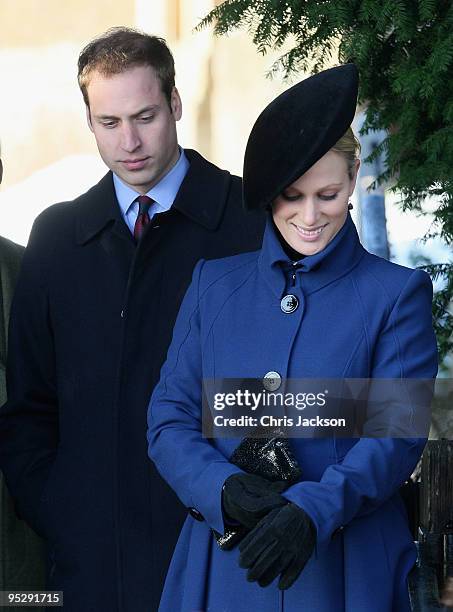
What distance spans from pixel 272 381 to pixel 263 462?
0.14 meters

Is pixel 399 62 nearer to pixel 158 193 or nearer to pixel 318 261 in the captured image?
pixel 158 193

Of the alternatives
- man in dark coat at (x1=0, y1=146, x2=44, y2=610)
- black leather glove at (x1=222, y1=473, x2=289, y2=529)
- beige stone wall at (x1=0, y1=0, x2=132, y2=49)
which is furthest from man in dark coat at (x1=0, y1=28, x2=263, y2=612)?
beige stone wall at (x1=0, y1=0, x2=132, y2=49)

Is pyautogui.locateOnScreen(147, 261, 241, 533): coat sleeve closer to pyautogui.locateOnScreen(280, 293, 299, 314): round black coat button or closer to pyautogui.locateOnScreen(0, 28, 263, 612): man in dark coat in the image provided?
pyautogui.locateOnScreen(280, 293, 299, 314): round black coat button

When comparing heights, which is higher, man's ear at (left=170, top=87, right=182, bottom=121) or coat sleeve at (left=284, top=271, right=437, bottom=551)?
man's ear at (left=170, top=87, right=182, bottom=121)

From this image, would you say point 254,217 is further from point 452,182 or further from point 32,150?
point 32,150

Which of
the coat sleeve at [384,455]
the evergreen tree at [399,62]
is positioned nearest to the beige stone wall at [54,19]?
the evergreen tree at [399,62]

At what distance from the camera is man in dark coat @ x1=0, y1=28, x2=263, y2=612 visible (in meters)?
2.44

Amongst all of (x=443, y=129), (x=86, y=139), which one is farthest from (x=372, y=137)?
(x=86, y=139)

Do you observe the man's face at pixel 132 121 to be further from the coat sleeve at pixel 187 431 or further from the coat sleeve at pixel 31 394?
the coat sleeve at pixel 187 431

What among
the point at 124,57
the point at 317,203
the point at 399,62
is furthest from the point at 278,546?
the point at 399,62

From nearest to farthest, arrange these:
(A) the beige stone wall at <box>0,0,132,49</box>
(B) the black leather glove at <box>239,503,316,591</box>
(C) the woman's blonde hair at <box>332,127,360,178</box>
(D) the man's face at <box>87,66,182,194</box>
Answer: (B) the black leather glove at <box>239,503,316,591</box> < (C) the woman's blonde hair at <box>332,127,360,178</box> < (D) the man's face at <box>87,66,182,194</box> < (A) the beige stone wall at <box>0,0,132,49</box>

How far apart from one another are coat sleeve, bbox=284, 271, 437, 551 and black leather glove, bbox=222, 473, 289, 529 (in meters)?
0.03

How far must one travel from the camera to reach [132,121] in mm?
2424

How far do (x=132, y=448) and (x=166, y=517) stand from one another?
14cm
